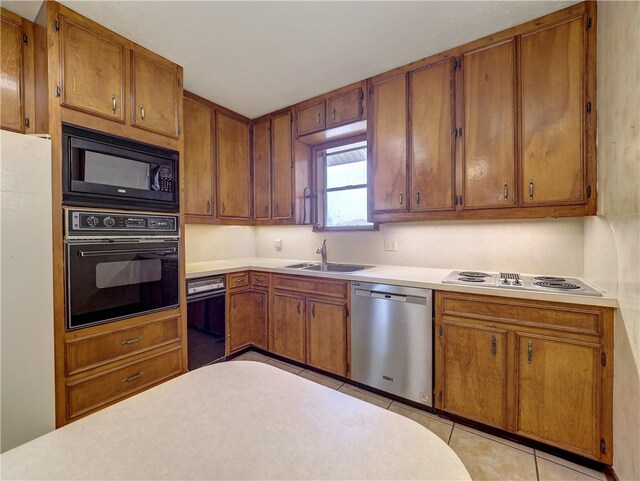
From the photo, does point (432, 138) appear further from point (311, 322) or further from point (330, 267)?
point (311, 322)

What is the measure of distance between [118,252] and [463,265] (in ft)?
8.14

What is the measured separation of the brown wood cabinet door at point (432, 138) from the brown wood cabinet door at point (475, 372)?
0.90 metres

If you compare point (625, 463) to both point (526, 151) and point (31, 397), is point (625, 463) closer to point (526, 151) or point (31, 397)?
point (526, 151)

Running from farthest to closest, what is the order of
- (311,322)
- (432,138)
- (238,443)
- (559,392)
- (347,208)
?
(347,208), (311,322), (432,138), (559,392), (238,443)

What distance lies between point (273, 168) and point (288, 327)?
5.52 ft

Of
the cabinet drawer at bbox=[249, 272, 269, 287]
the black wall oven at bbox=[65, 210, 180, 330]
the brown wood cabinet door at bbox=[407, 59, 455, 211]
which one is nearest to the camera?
the black wall oven at bbox=[65, 210, 180, 330]

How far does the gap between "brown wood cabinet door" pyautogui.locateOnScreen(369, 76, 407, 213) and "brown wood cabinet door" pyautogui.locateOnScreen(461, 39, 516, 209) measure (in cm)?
45

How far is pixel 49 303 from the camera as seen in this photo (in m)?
1.47

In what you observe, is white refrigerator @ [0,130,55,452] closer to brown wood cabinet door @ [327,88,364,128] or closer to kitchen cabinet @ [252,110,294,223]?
kitchen cabinet @ [252,110,294,223]

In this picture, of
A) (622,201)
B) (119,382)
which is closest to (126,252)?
(119,382)

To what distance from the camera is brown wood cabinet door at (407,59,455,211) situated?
2.13 meters

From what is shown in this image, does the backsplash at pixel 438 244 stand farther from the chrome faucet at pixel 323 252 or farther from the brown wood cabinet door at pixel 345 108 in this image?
the brown wood cabinet door at pixel 345 108

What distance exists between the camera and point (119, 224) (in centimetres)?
184

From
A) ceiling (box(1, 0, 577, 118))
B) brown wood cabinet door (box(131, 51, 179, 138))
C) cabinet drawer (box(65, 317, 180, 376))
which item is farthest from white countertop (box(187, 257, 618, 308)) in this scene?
ceiling (box(1, 0, 577, 118))
